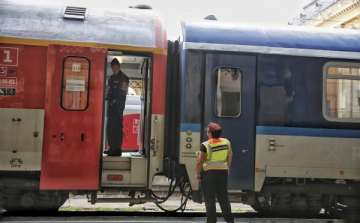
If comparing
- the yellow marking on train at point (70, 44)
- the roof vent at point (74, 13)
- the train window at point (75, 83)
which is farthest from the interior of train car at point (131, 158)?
the roof vent at point (74, 13)

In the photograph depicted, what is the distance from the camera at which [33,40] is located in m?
7.46

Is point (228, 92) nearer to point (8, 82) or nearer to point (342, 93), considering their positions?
point (342, 93)

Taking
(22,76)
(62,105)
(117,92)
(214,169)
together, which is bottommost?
(214,169)

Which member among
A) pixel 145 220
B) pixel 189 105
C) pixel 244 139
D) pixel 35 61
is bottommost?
pixel 145 220

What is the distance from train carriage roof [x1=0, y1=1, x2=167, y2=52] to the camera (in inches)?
297

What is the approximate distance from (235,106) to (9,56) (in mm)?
3884

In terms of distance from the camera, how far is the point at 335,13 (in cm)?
3164

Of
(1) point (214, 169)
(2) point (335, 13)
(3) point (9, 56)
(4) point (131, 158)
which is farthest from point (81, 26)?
(2) point (335, 13)

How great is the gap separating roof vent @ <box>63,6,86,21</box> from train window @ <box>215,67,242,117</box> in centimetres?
256

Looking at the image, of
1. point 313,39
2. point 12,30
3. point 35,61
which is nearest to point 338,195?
point 313,39

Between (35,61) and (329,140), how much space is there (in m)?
5.26

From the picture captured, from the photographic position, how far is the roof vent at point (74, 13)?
7.84 meters

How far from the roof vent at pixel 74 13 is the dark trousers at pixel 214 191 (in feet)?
11.2

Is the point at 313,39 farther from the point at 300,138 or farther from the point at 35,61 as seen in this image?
the point at 35,61
